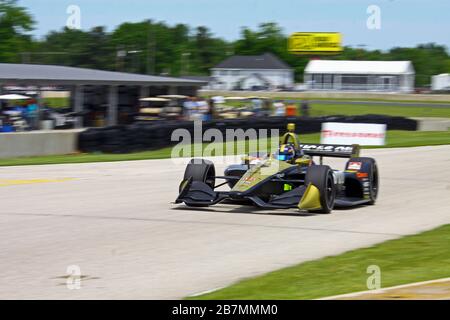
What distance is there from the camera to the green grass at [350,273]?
729cm

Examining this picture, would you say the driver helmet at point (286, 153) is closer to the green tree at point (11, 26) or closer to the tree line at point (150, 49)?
the tree line at point (150, 49)

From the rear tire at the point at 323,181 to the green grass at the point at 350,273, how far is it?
212 centimetres

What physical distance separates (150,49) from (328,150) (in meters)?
84.9

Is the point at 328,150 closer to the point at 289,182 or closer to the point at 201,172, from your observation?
the point at 289,182

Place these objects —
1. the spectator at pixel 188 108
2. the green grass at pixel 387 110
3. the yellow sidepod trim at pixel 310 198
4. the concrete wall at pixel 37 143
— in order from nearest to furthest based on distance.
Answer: the yellow sidepod trim at pixel 310 198, the concrete wall at pixel 37 143, the spectator at pixel 188 108, the green grass at pixel 387 110

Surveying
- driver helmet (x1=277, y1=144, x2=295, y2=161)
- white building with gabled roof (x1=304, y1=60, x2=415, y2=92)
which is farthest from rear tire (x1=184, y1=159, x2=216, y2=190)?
white building with gabled roof (x1=304, y1=60, x2=415, y2=92)

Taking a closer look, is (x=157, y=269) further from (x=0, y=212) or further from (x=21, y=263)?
(x=0, y=212)

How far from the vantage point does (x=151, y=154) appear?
24594 millimetres

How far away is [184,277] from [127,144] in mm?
17091

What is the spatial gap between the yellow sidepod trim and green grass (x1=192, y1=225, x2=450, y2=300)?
213 cm

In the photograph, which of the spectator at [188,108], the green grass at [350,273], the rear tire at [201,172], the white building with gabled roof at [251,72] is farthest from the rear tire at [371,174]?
the white building with gabled roof at [251,72]

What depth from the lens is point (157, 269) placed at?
8.36 meters

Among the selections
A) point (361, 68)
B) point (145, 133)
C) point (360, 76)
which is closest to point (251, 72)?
point (360, 76)
